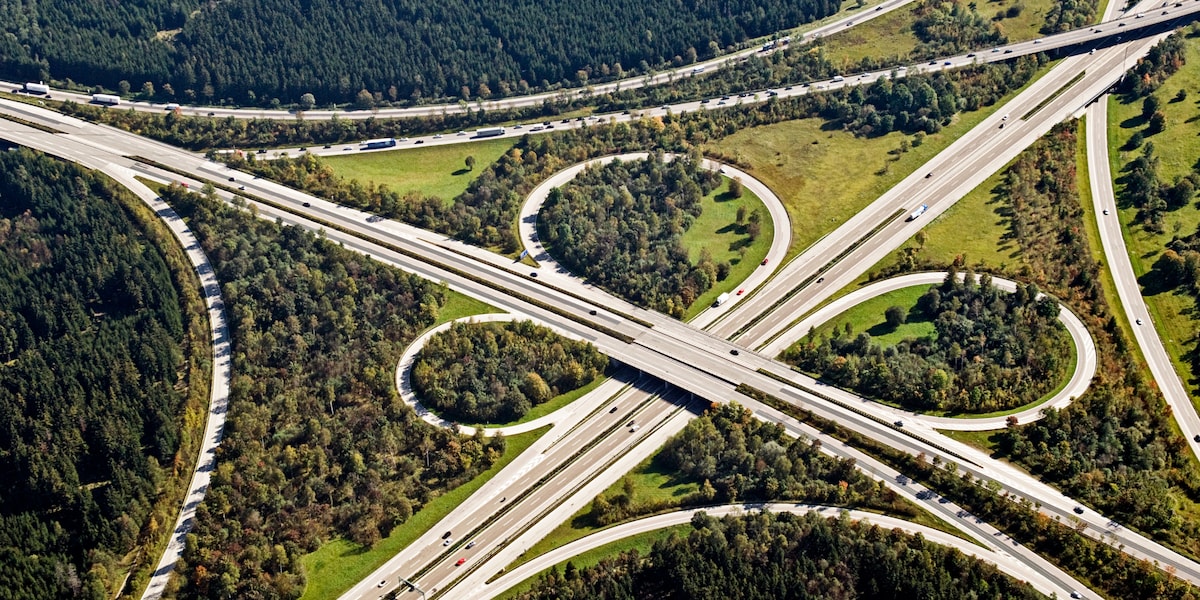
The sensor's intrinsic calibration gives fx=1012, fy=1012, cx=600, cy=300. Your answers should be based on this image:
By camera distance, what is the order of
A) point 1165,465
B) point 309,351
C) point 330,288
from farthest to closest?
point 330,288, point 309,351, point 1165,465

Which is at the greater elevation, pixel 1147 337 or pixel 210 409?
pixel 210 409

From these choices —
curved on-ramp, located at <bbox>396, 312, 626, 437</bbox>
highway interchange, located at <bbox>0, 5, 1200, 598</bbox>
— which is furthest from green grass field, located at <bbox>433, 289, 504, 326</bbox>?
highway interchange, located at <bbox>0, 5, 1200, 598</bbox>

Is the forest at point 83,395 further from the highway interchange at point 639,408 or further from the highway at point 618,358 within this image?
the highway interchange at point 639,408

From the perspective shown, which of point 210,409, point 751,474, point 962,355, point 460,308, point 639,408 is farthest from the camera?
point 460,308

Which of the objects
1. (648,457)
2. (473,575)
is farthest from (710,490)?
(473,575)

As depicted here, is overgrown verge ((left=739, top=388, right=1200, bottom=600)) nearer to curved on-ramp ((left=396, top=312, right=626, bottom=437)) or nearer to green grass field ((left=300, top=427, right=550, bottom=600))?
curved on-ramp ((left=396, top=312, right=626, bottom=437))

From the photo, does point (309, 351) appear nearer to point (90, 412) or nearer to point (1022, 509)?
point (90, 412)

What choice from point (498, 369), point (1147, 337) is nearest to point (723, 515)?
point (498, 369)

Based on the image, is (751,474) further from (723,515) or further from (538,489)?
(538,489)
